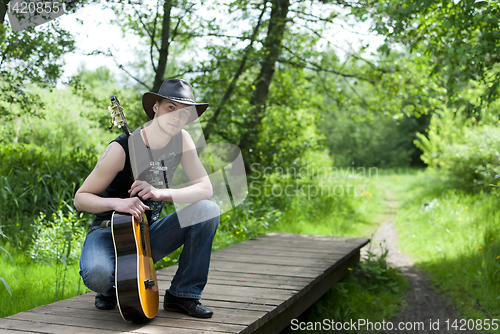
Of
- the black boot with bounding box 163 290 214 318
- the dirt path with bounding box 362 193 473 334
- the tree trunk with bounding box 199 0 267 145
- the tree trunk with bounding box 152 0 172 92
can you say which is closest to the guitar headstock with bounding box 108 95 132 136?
the black boot with bounding box 163 290 214 318

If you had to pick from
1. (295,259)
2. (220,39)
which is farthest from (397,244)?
(220,39)

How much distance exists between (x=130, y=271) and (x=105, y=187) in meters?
0.49

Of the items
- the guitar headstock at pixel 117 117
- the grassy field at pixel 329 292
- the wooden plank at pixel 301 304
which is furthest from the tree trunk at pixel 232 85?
the guitar headstock at pixel 117 117

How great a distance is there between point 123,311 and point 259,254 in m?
2.26

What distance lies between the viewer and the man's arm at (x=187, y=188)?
2.33 metres

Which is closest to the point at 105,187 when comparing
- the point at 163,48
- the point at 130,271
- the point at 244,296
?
the point at 130,271

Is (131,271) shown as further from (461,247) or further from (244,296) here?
(461,247)

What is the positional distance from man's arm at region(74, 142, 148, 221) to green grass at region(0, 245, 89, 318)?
3.42 feet

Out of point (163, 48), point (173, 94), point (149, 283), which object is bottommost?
point (149, 283)

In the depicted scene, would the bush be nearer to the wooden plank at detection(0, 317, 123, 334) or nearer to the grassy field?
the grassy field

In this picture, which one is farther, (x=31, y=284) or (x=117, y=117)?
(x=31, y=284)

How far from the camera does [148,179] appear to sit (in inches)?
103

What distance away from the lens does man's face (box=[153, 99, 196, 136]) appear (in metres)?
2.56

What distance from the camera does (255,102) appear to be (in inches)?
334
